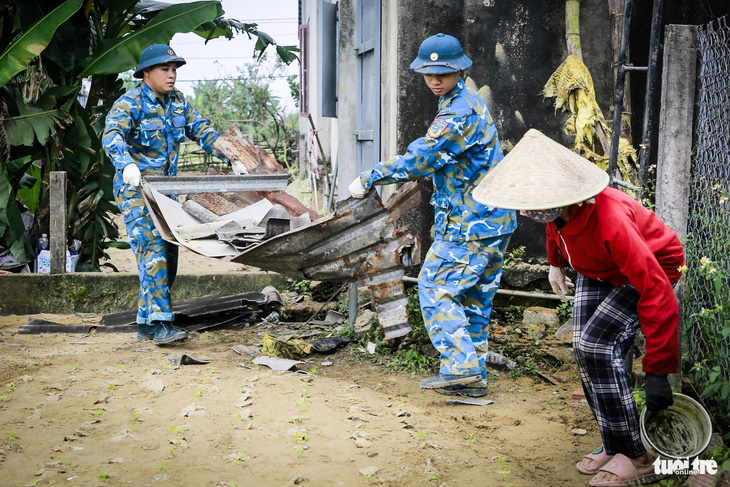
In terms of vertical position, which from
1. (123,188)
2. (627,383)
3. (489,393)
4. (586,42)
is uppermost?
(586,42)

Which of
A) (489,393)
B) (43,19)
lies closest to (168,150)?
(43,19)

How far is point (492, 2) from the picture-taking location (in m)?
6.20

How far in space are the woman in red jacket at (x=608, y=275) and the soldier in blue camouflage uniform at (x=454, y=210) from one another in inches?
45.7

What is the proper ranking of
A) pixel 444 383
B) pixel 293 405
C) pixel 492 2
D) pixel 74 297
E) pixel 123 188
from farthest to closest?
pixel 74 297 < pixel 492 2 < pixel 123 188 < pixel 444 383 < pixel 293 405

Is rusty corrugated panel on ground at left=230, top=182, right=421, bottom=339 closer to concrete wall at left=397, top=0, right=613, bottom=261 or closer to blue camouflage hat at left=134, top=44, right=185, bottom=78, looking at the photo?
concrete wall at left=397, top=0, right=613, bottom=261

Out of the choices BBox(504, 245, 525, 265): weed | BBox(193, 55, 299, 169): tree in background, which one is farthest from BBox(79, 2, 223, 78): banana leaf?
BBox(193, 55, 299, 169): tree in background

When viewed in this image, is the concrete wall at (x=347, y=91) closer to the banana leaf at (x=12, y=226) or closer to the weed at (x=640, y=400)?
the banana leaf at (x=12, y=226)

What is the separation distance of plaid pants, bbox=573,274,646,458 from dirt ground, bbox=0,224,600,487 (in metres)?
0.29

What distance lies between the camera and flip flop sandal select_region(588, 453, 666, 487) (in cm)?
318

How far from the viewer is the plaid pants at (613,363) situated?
10.4 ft

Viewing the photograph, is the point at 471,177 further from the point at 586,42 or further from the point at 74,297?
the point at 74,297

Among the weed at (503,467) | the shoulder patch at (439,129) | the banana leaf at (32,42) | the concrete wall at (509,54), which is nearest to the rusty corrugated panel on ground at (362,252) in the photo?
the shoulder patch at (439,129)

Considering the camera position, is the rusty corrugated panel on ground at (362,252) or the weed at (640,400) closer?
the weed at (640,400)

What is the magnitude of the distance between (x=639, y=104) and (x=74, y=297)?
5473 mm
